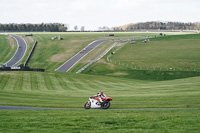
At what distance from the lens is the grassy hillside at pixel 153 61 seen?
271ft

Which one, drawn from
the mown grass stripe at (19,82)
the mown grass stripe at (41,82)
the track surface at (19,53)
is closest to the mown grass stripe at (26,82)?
the mown grass stripe at (19,82)

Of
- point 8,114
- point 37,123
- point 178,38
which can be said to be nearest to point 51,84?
point 8,114

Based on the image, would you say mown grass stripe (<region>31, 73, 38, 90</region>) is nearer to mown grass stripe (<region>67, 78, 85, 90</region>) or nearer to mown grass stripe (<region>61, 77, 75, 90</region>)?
mown grass stripe (<region>61, 77, 75, 90</region>)

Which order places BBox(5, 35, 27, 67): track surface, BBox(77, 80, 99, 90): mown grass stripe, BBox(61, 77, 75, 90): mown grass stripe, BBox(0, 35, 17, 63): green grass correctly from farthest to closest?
1. BBox(0, 35, 17, 63): green grass
2. BBox(5, 35, 27, 67): track surface
3. BBox(77, 80, 99, 90): mown grass stripe
4. BBox(61, 77, 75, 90): mown grass stripe

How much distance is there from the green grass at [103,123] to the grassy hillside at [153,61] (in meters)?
55.0

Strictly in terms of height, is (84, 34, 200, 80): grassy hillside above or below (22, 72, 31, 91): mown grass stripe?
below

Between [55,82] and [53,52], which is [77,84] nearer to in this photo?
[55,82]

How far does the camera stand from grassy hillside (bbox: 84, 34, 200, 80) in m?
82.5

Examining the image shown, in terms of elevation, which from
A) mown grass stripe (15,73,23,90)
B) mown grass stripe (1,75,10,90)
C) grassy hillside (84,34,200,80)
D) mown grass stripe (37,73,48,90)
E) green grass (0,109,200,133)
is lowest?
grassy hillside (84,34,200,80)

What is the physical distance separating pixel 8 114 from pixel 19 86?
3052cm

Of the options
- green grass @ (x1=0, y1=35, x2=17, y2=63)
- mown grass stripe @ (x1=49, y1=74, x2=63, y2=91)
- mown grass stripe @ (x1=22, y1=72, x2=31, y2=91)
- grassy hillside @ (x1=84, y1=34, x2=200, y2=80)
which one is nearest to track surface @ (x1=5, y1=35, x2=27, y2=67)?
green grass @ (x1=0, y1=35, x2=17, y2=63)

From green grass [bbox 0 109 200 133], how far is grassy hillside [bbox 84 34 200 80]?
55.0m

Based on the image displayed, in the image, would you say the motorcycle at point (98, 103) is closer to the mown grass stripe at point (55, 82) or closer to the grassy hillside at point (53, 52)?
the mown grass stripe at point (55, 82)

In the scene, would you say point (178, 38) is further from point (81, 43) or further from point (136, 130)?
point (136, 130)
